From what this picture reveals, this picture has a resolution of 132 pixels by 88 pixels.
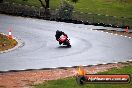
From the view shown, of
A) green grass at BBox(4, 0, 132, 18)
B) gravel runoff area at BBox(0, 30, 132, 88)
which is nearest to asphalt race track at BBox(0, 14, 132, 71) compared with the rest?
gravel runoff area at BBox(0, 30, 132, 88)

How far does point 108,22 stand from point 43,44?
18404 mm

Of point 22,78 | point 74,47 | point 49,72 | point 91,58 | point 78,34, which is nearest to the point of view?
point 22,78

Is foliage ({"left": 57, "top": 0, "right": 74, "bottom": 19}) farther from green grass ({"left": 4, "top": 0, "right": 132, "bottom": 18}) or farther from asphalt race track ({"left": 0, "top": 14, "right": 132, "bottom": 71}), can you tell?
green grass ({"left": 4, "top": 0, "right": 132, "bottom": 18})

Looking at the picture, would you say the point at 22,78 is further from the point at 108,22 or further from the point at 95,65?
the point at 108,22

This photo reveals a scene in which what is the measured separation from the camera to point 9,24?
132ft

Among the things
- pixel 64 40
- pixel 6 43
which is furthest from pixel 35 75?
pixel 64 40

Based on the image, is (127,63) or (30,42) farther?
(30,42)

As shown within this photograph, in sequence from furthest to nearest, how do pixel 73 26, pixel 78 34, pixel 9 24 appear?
pixel 73 26 → pixel 9 24 → pixel 78 34

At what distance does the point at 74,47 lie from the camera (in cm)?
3069

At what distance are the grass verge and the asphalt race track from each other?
3.07 ft

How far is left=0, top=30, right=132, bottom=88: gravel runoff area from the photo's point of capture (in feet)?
64.8

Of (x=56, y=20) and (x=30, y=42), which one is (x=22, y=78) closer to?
(x=30, y=42)

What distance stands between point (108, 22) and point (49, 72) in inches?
1047

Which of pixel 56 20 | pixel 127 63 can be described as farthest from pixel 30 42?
pixel 56 20
